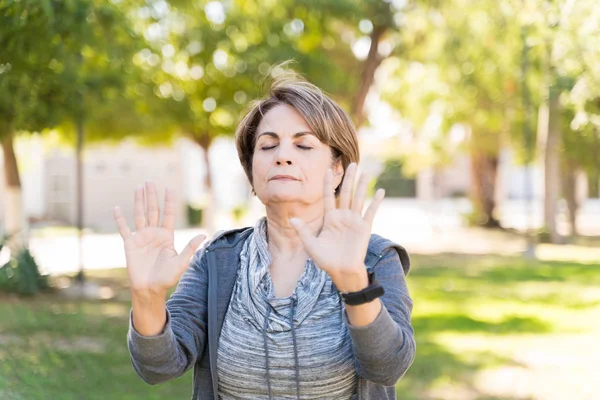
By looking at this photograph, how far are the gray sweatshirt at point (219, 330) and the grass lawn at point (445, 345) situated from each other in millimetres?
1516

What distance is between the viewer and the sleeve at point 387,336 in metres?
1.79

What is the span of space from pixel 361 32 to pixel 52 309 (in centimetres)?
1002

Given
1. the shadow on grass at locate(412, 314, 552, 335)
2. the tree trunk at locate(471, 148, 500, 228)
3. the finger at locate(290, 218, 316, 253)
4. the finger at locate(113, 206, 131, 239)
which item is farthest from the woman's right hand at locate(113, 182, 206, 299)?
the tree trunk at locate(471, 148, 500, 228)

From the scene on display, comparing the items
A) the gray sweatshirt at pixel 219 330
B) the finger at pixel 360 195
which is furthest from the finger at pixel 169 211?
the finger at pixel 360 195

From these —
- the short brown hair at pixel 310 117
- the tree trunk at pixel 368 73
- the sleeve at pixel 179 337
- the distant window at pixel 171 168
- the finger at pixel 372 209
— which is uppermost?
the tree trunk at pixel 368 73

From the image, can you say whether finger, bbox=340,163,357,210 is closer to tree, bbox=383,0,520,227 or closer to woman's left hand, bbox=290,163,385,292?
woman's left hand, bbox=290,163,385,292

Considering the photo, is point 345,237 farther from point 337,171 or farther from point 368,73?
point 368,73

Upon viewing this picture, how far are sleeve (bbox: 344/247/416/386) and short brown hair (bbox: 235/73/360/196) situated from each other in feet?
1.12

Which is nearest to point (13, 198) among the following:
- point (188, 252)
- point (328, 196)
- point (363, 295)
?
point (188, 252)

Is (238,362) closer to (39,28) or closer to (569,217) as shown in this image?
(39,28)

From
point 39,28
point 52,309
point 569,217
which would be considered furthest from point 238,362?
point 569,217

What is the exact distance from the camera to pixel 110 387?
19.3ft

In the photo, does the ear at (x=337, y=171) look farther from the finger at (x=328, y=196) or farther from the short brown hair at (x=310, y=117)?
the finger at (x=328, y=196)

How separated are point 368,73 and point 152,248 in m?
16.0
